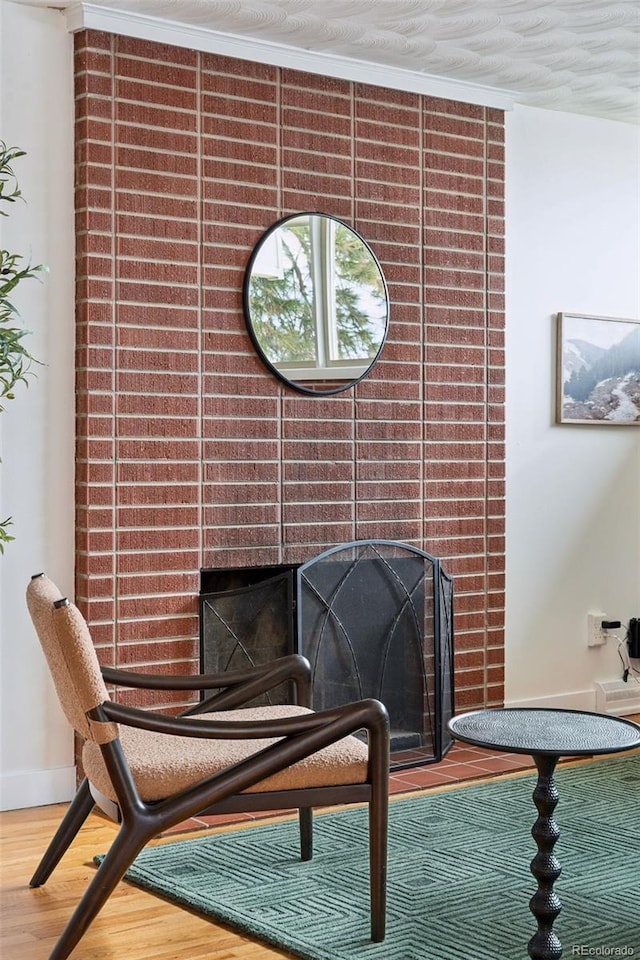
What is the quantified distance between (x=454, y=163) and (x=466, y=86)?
278mm

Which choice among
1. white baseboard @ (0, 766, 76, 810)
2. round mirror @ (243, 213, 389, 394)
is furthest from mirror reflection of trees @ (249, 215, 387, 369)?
white baseboard @ (0, 766, 76, 810)

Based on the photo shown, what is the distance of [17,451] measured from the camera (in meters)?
3.53

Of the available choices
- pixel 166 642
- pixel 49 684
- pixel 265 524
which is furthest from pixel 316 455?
pixel 49 684

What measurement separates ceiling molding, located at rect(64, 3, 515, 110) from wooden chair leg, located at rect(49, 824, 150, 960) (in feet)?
7.93

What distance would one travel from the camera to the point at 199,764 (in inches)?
96.9

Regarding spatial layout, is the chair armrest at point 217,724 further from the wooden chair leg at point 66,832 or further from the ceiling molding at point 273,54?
the ceiling molding at point 273,54

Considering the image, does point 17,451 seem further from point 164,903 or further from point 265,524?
point 164,903

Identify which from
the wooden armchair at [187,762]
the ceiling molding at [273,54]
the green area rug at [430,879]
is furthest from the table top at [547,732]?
the ceiling molding at [273,54]

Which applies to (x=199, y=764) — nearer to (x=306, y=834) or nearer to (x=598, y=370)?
(x=306, y=834)

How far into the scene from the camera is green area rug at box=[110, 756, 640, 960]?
2.52m

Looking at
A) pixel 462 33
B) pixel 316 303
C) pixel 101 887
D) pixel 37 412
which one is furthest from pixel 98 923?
pixel 462 33

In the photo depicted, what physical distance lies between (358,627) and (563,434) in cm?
131

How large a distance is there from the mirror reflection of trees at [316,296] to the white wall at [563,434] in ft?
2.37

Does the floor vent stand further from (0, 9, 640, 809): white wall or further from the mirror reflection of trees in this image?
the mirror reflection of trees
